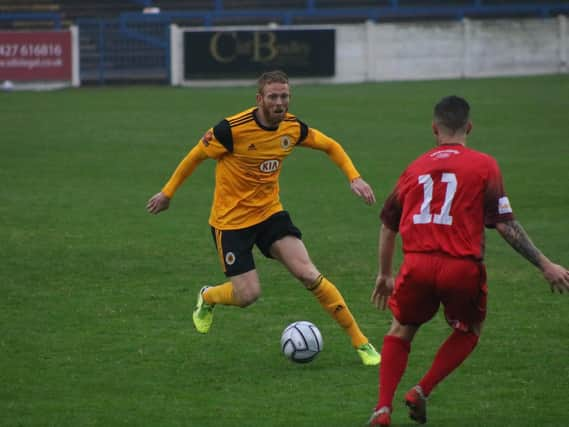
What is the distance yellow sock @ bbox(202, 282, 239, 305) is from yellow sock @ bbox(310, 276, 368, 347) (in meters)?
0.70

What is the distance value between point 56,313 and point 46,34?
26249 millimetres

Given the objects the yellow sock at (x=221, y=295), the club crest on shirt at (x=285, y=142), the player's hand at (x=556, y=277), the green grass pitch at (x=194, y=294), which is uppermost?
the club crest on shirt at (x=285, y=142)

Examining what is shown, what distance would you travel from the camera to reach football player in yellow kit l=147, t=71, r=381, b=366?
807cm

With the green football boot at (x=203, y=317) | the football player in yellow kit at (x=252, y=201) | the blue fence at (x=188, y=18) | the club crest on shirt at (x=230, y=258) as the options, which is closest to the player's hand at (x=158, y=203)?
the football player in yellow kit at (x=252, y=201)

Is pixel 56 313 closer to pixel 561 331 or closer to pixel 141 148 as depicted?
pixel 561 331

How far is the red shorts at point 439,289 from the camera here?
5945mm

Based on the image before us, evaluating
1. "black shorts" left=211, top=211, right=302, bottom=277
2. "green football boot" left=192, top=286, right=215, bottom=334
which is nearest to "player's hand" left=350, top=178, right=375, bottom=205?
"black shorts" left=211, top=211, right=302, bottom=277

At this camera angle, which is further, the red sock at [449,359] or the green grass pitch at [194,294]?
the green grass pitch at [194,294]

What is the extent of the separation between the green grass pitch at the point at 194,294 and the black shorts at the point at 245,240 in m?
0.67

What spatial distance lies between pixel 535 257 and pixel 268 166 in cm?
282

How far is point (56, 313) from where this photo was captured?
9609 mm

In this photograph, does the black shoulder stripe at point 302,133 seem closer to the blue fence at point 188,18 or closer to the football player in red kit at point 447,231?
the football player in red kit at point 447,231

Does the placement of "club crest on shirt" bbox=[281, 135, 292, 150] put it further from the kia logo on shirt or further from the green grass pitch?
the green grass pitch

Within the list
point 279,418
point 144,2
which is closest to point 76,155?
point 279,418
